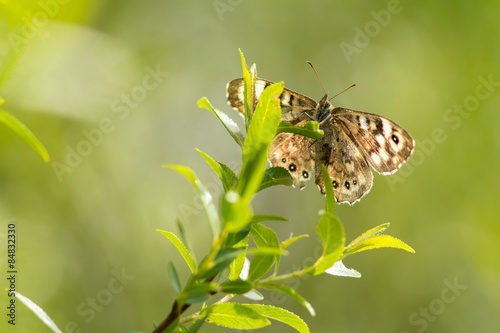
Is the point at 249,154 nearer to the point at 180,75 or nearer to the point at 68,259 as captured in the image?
the point at 68,259

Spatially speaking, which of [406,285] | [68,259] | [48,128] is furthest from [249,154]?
[406,285]

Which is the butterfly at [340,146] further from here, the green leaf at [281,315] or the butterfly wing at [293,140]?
the green leaf at [281,315]

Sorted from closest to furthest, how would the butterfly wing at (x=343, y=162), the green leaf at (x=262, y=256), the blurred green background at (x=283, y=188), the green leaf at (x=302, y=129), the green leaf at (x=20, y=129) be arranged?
1. the green leaf at (x=20, y=129)
2. the green leaf at (x=262, y=256)
3. the green leaf at (x=302, y=129)
4. the butterfly wing at (x=343, y=162)
5. the blurred green background at (x=283, y=188)

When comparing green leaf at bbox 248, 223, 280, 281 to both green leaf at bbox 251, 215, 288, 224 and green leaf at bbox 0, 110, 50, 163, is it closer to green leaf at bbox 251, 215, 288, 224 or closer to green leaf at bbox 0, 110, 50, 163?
green leaf at bbox 251, 215, 288, 224

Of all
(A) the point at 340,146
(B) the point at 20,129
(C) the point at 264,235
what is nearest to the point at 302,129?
(C) the point at 264,235

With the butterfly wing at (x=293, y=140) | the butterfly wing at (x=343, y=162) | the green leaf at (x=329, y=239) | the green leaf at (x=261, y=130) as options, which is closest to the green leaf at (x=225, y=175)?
the green leaf at (x=261, y=130)

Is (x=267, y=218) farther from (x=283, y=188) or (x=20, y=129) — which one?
(x=283, y=188)

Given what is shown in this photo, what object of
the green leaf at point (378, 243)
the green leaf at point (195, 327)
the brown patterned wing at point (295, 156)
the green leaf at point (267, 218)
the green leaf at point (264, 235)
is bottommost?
the green leaf at point (195, 327)
